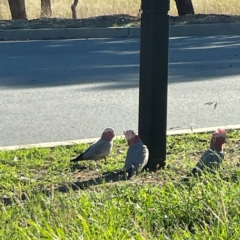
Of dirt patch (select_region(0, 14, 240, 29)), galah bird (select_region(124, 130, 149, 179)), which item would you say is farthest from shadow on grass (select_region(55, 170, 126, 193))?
dirt patch (select_region(0, 14, 240, 29))

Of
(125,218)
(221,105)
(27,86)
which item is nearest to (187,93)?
(221,105)

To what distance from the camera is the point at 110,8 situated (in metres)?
26.3

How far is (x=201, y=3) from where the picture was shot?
27734mm

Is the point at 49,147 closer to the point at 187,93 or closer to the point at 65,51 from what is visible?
the point at 187,93

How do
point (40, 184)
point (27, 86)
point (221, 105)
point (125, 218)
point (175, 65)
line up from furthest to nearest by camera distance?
point (175, 65)
point (27, 86)
point (221, 105)
point (40, 184)
point (125, 218)

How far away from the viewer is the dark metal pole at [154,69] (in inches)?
196

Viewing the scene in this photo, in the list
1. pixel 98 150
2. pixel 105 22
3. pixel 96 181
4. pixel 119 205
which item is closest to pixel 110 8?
pixel 105 22

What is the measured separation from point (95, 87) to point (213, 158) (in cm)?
411

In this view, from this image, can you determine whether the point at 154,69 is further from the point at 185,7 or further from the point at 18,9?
the point at 18,9

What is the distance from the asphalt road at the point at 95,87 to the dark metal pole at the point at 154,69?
1482mm

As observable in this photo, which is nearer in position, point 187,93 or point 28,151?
point 28,151

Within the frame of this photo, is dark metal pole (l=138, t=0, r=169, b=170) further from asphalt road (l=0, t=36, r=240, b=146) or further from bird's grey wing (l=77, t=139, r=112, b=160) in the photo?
asphalt road (l=0, t=36, r=240, b=146)

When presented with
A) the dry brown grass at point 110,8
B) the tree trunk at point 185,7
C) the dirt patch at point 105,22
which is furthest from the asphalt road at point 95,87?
the dry brown grass at point 110,8

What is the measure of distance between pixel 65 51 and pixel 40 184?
743 centimetres
